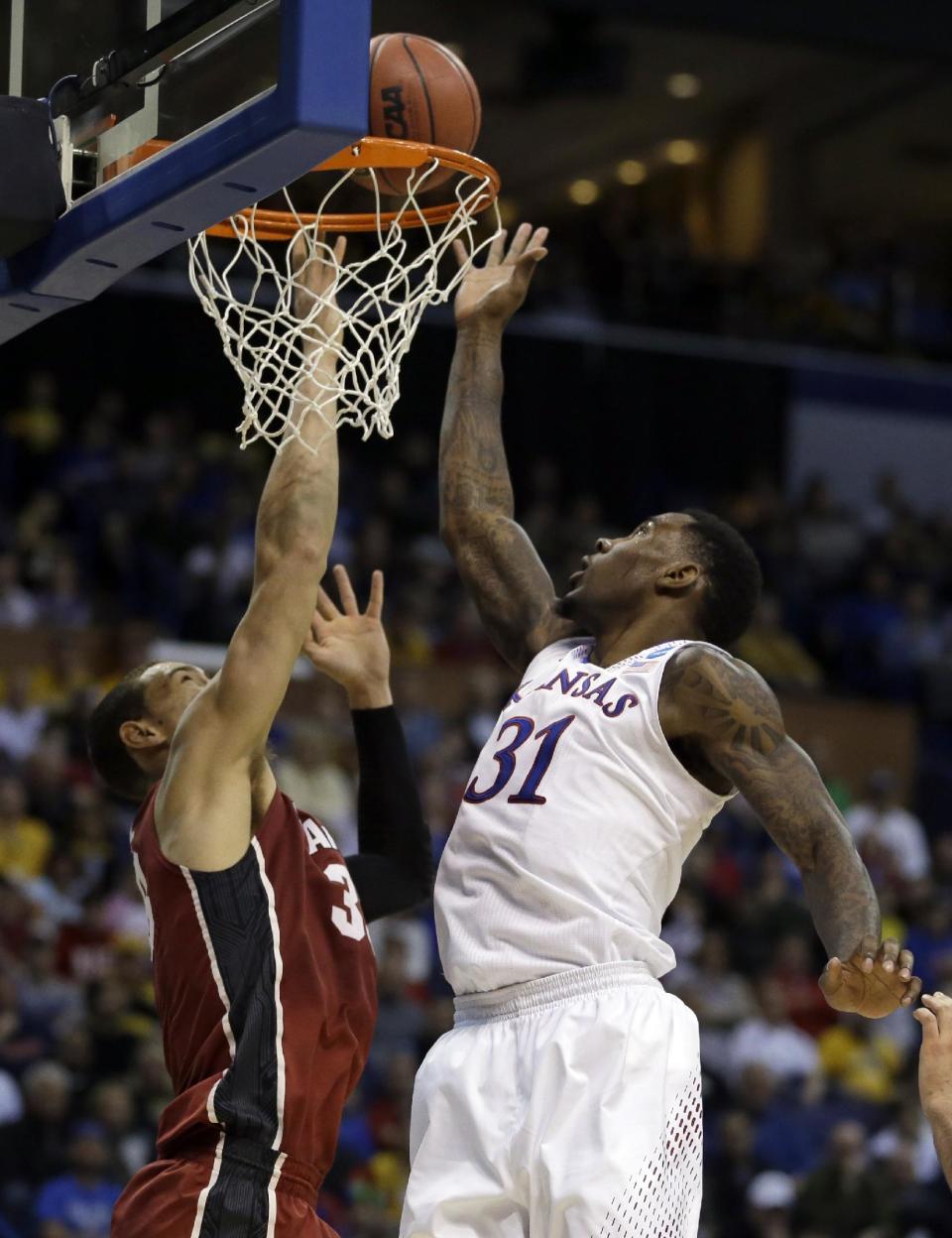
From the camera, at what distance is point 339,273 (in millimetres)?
4195

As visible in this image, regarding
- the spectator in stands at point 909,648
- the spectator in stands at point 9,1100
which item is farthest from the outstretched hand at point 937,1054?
the spectator in stands at point 909,648

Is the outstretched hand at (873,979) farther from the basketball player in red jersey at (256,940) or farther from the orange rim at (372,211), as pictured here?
the orange rim at (372,211)

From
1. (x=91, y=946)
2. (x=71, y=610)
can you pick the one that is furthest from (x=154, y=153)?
(x=71, y=610)

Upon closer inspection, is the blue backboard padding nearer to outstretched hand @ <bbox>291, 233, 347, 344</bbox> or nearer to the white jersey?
outstretched hand @ <bbox>291, 233, 347, 344</bbox>

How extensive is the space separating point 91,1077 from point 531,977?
5.38 meters

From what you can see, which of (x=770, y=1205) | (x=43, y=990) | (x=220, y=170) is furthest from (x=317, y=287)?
(x=770, y=1205)

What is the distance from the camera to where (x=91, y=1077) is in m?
8.74

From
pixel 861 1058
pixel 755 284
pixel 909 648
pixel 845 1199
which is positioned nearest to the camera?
pixel 845 1199

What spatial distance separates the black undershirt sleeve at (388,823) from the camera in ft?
15.2

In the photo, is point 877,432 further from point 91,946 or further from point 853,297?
point 91,946

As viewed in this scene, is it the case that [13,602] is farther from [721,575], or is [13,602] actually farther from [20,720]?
[721,575]

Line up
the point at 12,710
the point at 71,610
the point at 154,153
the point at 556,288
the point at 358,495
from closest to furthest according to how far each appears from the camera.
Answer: the point at 154,153 < the point at 12,710 < the point at 71,610 < the point at 358,495 < the point at 556,288

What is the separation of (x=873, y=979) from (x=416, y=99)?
2063 mm

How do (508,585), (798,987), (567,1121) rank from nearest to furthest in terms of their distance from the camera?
(567,1121)
(508,585)
(798,987)
